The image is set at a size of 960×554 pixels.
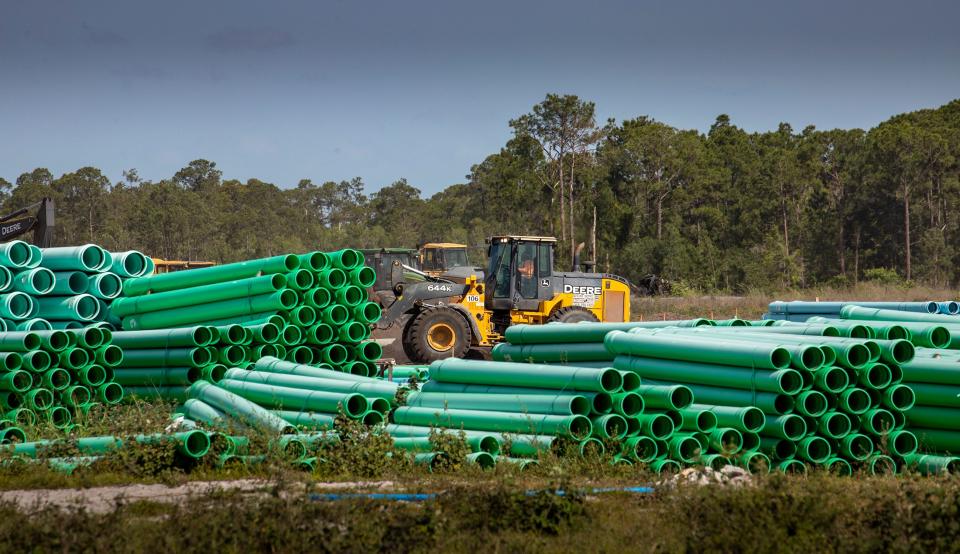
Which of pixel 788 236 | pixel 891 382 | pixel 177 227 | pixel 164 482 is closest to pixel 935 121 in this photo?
pixel 788 236

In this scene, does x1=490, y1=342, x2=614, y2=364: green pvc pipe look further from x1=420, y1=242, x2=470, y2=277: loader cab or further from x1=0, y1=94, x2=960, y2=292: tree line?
x1=0, y1=94, x2=960, y2=292: tree line

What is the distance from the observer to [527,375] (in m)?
11.7

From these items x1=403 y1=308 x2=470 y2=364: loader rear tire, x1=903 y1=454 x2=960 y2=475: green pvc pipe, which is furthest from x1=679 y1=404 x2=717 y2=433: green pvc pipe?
x1=403 y1=308 x2=470 y2=364: loader rear tire

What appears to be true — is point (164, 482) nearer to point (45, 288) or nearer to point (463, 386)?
point (463, 386)

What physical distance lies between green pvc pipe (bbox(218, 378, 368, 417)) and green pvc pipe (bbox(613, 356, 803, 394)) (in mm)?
2986

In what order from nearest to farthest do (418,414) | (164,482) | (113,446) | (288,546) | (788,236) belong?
(288,546) → (164,482) → (113,446) → (418,414) → (788,236)

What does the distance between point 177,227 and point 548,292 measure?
5791 centimetres

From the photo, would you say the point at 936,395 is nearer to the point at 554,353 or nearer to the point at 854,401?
the point at 854,401

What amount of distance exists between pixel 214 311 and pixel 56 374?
232 cm

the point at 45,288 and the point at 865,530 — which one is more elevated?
the point at 45,288

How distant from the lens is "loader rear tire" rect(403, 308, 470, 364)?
21.7 m

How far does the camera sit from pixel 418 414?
11.8 meters

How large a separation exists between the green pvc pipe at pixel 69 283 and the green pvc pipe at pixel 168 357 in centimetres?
188

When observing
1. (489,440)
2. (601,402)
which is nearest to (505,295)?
(601,402)
